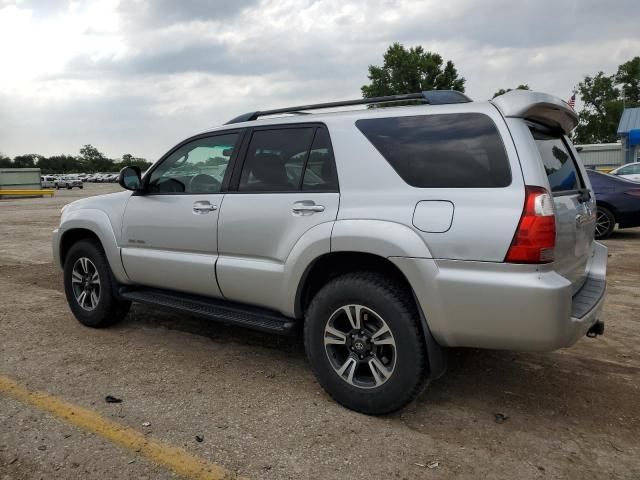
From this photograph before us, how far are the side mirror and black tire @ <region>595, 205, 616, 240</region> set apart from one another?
28.4 feet

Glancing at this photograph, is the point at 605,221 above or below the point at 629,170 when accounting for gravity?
below

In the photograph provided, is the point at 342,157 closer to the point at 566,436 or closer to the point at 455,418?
the point at 455,418

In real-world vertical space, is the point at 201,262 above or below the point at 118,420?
above

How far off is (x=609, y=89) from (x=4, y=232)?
78.4 meters

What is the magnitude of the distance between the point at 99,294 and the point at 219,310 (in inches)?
62.6

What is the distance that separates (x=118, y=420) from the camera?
3.18 metres

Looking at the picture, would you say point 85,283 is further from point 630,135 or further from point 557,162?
point 630,135

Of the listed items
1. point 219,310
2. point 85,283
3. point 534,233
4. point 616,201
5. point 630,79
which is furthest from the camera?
point 630,79

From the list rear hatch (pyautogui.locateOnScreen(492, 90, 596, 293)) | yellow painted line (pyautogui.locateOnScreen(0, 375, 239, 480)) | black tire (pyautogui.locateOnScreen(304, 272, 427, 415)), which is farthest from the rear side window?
yellow painted line (pyautogui.locateOnScreen(0, 375, 239, 480))

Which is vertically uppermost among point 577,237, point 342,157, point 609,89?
point 609,89

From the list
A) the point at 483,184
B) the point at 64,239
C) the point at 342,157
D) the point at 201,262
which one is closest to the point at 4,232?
the point at 64,239

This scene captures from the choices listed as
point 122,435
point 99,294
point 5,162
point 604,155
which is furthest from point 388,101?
point 5,162

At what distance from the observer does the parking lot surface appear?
2.73 meters

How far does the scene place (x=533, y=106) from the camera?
2.99m
